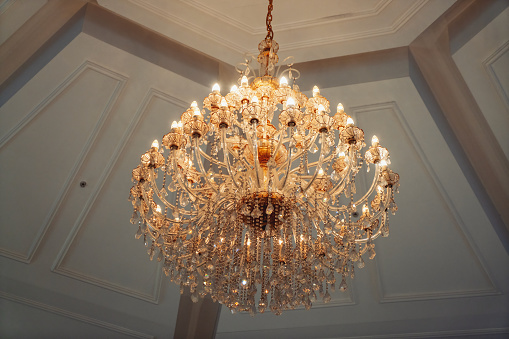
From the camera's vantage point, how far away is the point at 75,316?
19.1ft

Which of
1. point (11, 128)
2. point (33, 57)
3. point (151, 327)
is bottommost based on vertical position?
point (151, 327)

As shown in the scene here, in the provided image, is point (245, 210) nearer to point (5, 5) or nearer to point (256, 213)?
point (256, 213)

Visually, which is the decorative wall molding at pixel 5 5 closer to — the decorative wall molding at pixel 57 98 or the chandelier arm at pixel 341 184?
the decorative wall molding at pixel 57 98

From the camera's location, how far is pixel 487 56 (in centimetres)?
416

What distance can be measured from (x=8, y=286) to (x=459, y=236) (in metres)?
4.93

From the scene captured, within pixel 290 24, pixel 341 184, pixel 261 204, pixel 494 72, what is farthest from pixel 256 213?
pixel 494 72

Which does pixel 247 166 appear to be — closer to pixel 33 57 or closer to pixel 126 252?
pixel 33 57

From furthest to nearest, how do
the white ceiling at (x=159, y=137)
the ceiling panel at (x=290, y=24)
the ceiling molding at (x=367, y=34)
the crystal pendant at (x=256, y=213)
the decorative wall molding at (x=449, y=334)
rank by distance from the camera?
the decorative wall molding at (x=449, y=334)
the white ceiling at (x=159, y=137)
the ceiling panel at (x=290, y=24)
the ceiling molding at (x=367, y=34)
the crystal pendant at (x=256, y=213)

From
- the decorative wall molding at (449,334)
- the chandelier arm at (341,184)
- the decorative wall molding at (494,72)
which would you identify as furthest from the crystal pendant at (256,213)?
the decorative wall molding at (449,334)

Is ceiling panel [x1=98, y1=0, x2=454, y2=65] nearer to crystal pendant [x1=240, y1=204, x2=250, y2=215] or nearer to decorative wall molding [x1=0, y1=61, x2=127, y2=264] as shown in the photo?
decorative wall molding [x1=0, y1=61, x2=127, y2=264]

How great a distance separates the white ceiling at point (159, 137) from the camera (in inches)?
169

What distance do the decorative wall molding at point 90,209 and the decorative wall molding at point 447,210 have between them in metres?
1.96

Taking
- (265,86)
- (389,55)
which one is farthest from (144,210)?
(389,55)

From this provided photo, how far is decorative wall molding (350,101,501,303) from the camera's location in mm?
4809
